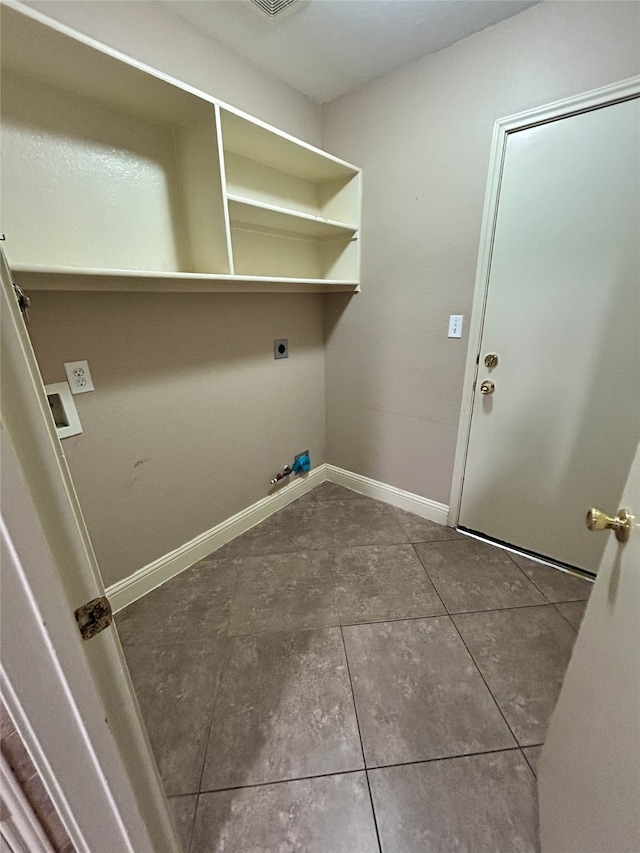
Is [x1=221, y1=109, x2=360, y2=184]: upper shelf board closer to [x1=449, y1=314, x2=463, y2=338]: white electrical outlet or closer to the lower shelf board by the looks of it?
the lower shelf board

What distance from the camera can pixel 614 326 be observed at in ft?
4.64

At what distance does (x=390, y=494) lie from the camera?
2.35 meters

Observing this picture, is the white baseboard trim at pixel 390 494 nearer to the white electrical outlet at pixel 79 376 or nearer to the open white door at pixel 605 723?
the open white door at pixel 605 723

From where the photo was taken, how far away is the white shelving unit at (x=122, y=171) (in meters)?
1.02

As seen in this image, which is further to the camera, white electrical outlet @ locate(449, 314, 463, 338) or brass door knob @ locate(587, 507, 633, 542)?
white electrical outlet @ locate(449, 314, 463, 338)

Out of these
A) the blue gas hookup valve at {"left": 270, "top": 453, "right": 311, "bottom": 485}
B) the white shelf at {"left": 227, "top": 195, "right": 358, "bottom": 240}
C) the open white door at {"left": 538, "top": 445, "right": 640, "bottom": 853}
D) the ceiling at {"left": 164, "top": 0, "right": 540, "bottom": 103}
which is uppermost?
the ceiling at {"left": 164, "top": 0, "right": 540, "bottom": 103}

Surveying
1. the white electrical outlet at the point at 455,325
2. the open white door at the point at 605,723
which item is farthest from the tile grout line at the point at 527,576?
the white electrical outlet at the point at 455,325

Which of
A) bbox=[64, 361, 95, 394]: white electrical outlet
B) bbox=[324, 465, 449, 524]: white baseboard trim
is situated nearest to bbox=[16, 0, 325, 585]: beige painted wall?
bbox=[64, 361, 95, 394]: white electrical outlet

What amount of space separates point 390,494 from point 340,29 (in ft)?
7.66

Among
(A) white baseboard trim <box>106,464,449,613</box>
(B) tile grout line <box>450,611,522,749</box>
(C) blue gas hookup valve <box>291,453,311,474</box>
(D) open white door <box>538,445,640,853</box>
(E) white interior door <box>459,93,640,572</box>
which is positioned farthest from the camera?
(C) blue gas hookup valve <box>291,453,311,474</box>

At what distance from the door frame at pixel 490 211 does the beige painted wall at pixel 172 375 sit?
1.01 meters

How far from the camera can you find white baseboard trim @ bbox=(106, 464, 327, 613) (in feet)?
5.18

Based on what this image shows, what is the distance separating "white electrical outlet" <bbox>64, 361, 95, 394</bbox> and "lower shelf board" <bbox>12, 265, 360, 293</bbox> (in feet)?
0.89

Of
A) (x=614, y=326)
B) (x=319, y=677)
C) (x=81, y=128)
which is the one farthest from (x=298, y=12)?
(x=319, y=677)
